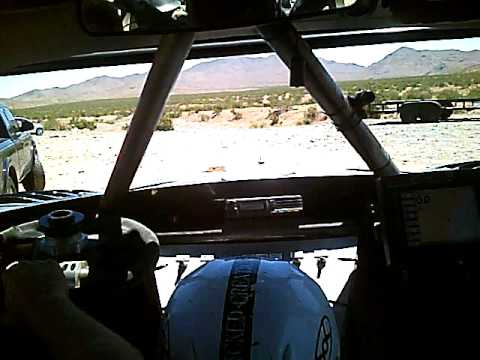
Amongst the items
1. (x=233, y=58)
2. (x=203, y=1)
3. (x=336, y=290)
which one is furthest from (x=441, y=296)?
(x=233, y=58)

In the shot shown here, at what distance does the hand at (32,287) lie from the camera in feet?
4.30

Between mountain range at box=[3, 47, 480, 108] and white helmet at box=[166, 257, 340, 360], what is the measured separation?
1211 millimetres

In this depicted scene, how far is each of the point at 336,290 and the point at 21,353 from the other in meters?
0.98

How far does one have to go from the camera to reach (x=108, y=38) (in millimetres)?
2473

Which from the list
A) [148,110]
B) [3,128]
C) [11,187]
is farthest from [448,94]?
[3,128]

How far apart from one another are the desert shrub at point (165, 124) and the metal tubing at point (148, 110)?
58 mm

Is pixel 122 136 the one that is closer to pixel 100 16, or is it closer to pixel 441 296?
pixel 100 16

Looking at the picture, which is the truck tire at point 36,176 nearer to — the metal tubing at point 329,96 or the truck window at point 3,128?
the truck window at point 3,128

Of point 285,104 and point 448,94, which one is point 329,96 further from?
point 448,94

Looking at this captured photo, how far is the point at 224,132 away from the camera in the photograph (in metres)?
3.25

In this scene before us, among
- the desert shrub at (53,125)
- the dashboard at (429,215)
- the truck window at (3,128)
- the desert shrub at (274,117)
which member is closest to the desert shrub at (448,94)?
the desert shrub at (274,117)

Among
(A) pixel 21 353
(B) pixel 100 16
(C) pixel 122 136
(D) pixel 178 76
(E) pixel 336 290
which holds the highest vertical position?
(B) pixel 100 16

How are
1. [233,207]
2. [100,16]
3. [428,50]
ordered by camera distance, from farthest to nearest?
1. [428,50]
2. [233,207]
3. [100,16]

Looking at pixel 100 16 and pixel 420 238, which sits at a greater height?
pixel 100 16
